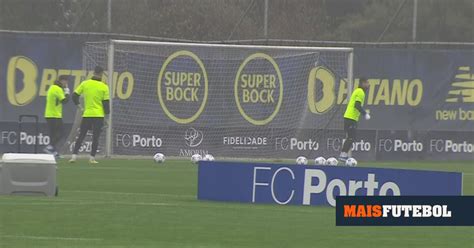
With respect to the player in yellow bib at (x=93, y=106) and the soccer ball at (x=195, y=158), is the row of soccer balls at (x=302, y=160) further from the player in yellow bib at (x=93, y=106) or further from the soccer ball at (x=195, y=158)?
the player in yellow bib at (x=93, y=106)

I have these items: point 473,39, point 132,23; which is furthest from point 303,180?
point 473,39

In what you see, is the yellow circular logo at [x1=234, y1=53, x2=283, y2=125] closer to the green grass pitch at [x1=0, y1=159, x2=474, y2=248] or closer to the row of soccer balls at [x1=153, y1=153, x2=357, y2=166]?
the row of soccer balls at [x1=153, y1=153, x2=357, y2=166]

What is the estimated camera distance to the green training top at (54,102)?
30578mm

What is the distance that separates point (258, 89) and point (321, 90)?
1.57 metres

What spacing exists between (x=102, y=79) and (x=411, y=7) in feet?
29.7

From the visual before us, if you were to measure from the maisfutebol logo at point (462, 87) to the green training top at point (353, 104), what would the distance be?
3767 mm

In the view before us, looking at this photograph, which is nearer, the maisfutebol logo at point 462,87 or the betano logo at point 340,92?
the betano logo at point 340,92

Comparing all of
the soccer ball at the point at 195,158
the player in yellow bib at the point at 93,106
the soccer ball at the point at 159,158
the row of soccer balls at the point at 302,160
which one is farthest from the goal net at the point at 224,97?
the player in yellow bib at the point at 93,106

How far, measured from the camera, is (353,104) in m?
31.5

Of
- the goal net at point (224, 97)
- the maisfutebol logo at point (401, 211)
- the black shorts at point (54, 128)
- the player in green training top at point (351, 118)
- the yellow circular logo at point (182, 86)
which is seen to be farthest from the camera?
the yellow circular logo at point (182, 86)

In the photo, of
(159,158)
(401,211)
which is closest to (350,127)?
(159,158)

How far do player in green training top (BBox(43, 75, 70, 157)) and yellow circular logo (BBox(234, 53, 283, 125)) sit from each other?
4666mm

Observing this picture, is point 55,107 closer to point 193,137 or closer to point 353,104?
point 193,137

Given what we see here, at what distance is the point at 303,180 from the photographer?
1867cm
